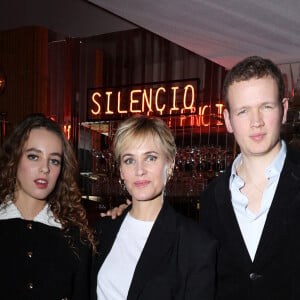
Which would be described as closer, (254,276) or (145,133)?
(254,276)

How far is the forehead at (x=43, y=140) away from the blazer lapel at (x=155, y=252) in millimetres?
589

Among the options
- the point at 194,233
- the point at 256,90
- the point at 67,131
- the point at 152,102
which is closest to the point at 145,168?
the point at 194,233

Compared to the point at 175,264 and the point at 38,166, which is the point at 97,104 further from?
the point at 175,264

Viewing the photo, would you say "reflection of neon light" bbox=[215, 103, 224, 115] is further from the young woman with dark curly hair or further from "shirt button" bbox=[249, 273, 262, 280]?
"shirt button" bbox=[249, 273, 262, 280]

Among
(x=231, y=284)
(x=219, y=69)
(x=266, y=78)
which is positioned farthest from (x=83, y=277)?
(x=219, y=69)

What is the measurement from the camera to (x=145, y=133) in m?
2.25

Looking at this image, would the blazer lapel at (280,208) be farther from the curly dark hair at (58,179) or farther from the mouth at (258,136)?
the curly dark hair at (58,179)

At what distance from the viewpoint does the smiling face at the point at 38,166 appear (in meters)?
2.24

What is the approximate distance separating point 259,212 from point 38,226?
965 millimetres

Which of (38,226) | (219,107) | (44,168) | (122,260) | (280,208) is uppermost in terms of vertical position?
(219,107)

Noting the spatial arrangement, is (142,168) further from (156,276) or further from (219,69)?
(219,69)

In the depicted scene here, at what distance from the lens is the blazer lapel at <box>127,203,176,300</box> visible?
2.00 meters

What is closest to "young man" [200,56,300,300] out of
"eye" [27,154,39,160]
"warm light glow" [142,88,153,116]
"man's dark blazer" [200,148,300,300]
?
"man's dark blazer" [200,148,300,300]

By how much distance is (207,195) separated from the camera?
2.36 m
